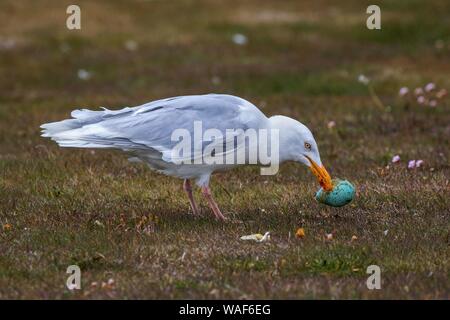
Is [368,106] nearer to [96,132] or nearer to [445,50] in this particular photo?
[445,50]

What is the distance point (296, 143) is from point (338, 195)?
0.58 metres

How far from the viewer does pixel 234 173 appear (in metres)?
10.2

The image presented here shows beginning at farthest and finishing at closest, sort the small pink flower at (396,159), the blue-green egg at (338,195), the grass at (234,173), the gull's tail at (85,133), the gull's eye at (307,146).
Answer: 1. the small pink flower at (396,159)
2. the blue-green egg at (338,195)
3. the gull's eye at (307,146)
4. the gull's tail at (85,133)
5. the grass at (234,173)

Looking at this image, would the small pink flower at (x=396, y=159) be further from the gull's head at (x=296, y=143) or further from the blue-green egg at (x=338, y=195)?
the gull's head at (x=296, y=143)

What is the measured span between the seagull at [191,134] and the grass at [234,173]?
50 cm

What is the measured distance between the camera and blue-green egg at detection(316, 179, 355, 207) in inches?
325

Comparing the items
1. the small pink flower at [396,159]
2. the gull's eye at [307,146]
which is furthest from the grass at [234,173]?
the gull's eye at [307,146]

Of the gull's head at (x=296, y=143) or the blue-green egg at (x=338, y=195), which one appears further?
the blue-green egg at (x=338, y=195)

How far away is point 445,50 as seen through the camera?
61.1 ft

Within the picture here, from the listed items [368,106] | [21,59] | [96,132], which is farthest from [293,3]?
[96,132]

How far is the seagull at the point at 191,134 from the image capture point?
8062 mm

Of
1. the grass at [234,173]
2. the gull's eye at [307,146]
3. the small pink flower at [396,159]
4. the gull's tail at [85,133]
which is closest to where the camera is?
the grass at [234,173]

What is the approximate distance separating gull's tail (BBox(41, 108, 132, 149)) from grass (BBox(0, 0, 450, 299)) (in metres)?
0.65

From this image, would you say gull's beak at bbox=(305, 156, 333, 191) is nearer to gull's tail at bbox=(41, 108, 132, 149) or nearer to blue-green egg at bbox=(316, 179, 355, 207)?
blue-green egg at bbox=(316, 179, 355, 207)
